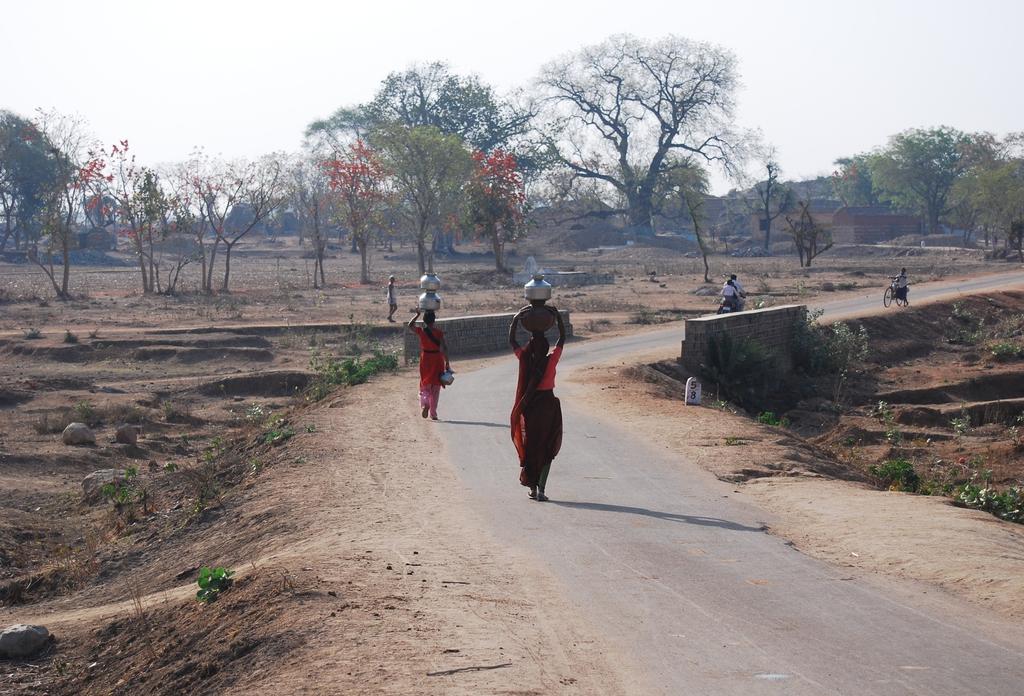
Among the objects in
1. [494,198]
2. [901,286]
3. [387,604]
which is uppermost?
[494,198]

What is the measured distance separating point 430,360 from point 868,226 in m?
84.3

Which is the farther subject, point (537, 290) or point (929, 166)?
point (929, 166)

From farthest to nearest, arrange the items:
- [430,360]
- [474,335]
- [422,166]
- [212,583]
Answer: [422,166], [474,335], [430,360], [212,583]

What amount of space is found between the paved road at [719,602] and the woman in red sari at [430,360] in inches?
101

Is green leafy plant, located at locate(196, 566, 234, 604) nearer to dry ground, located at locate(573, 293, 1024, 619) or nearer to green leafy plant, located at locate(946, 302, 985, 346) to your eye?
dry ground, located at locate(573, 293, 1024, 619)

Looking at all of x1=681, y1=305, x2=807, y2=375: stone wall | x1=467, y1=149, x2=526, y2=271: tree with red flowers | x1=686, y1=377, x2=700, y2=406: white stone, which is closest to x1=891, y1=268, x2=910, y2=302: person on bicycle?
x1=681, y1=305, x2=807, y2=375: stone wall

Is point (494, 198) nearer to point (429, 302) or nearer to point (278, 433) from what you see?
point (278, 433)

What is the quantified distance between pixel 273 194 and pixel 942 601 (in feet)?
159

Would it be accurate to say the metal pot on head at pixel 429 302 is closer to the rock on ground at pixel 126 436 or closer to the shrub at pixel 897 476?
the shrub at pixel 897 476

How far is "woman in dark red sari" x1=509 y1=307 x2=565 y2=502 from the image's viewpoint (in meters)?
9.55

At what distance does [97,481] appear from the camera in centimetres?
1435

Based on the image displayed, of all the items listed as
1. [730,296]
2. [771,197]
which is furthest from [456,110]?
[730,296]

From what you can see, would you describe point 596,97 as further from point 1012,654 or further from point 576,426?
point 1012,654

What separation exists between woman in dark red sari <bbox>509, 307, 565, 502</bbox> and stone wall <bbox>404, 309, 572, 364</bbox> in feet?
43.0
